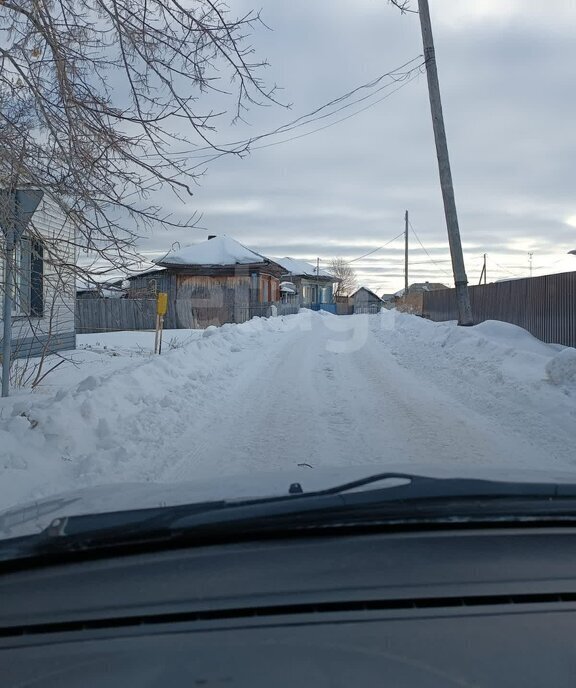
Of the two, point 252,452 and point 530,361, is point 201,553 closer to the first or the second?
point 252,452

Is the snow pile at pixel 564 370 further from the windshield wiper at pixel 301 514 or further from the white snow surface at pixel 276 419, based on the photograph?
the windshield wiper at pixel 301 514

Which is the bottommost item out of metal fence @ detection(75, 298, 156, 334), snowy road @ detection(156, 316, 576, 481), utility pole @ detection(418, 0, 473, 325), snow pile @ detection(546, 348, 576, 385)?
snowy road @ detection(156, 316, 576, 481)

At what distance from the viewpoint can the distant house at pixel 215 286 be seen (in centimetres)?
3662

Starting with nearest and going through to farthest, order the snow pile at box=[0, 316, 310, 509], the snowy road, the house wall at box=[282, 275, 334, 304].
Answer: the snow pile at box=[0, 316, 310, 509] < the snowy road < the house wall at box=[282, 275, 334, 304]

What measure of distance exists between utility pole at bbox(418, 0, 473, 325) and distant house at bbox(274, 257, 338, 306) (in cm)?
4587

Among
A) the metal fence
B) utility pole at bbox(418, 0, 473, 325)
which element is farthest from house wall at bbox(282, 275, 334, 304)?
utility pole at bbox(418, 0, 473, 325)

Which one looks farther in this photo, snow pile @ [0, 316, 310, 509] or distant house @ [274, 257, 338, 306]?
distant house @ [274, 257, 338, 306]

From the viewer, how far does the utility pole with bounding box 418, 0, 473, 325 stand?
51.1ft

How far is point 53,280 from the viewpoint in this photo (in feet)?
21.9

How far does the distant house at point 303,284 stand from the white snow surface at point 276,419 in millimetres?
49537

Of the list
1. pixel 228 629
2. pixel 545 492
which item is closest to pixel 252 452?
pixel 545 492

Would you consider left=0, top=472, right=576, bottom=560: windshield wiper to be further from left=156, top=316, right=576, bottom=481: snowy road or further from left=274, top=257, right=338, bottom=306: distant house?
left=274, top=257, right=338, bottom=306: distant house

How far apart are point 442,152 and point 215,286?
23.8 m

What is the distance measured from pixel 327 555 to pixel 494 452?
5008mm
